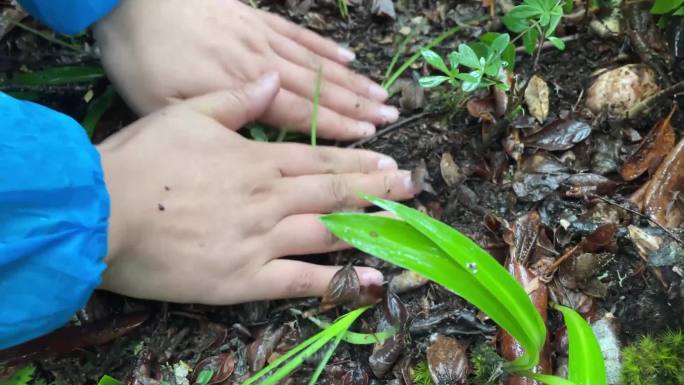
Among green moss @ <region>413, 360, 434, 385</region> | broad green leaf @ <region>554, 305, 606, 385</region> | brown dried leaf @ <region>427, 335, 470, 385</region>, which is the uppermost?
broad green leaf @ <region>554, 305, 606, 385</region>

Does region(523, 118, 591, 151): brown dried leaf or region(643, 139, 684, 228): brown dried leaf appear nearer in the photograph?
region(643, 139, 684, 228): brown dried leaf

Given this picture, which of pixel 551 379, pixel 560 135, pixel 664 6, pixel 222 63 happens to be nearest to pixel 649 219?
pixel 560 135

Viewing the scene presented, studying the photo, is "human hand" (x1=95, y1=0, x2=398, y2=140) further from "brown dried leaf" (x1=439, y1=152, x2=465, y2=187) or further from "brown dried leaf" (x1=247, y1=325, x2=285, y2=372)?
"brown dried leaf" (x1=247, y1=325, x2=285, y2=372)

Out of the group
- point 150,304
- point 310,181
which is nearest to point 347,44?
point 310,181

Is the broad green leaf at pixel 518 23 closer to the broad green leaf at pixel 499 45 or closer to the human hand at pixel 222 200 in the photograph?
the broad green leaf at pixel 499 45

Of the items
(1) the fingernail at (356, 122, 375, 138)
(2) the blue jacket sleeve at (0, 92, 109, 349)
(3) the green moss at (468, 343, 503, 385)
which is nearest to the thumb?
(1) the fingernail at (356, 122, 375, 138)

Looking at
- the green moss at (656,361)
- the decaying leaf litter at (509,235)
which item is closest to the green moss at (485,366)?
the decaying leaf litter at (509,235)
